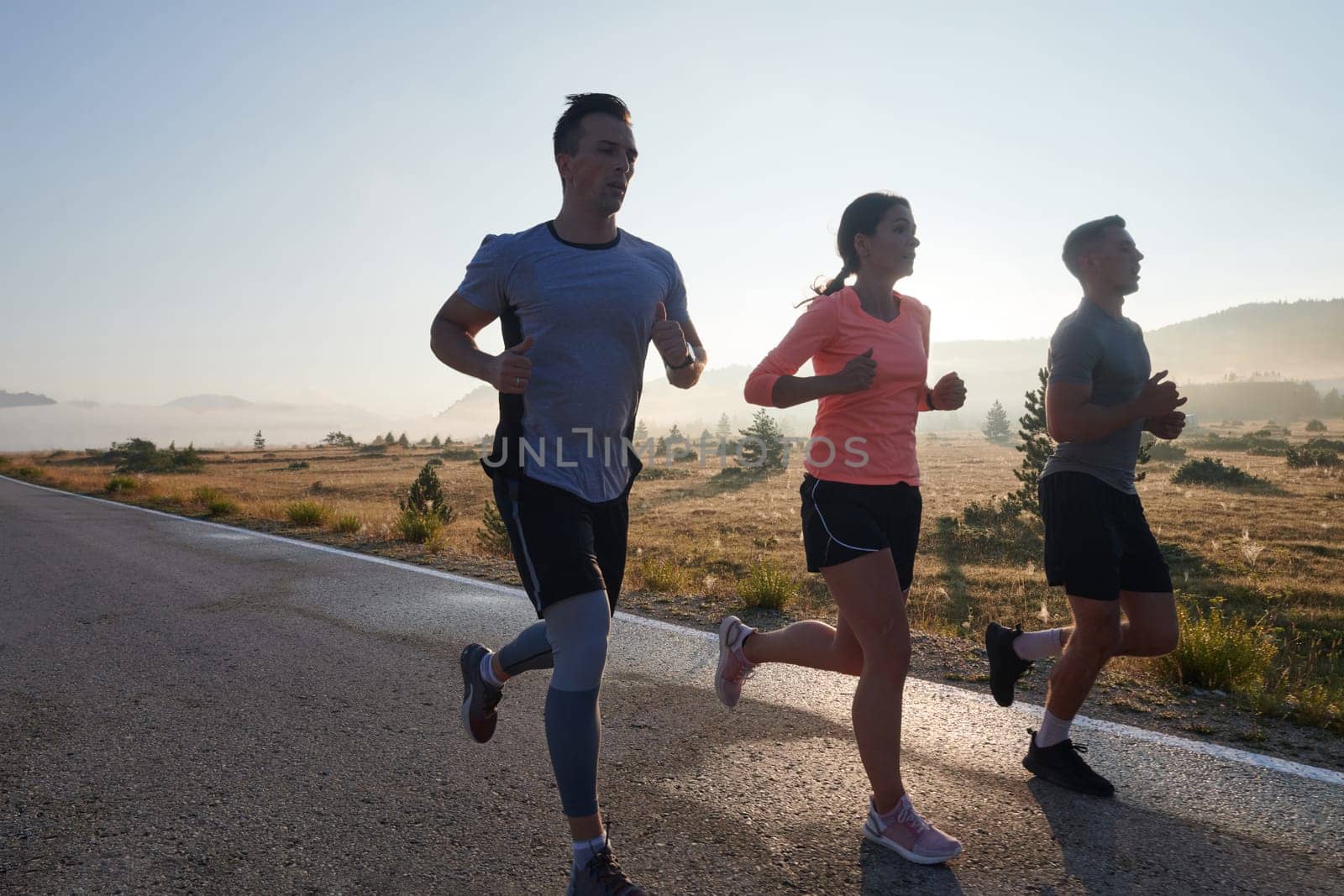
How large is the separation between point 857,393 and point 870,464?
25 cm

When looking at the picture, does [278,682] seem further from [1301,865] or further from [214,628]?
[1301,865]

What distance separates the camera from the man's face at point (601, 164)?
9.29ft

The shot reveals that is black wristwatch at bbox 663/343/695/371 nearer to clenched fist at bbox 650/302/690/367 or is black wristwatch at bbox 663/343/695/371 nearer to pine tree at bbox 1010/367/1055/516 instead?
clenched fist at bbox 650/302/690/367

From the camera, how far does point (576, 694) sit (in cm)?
256

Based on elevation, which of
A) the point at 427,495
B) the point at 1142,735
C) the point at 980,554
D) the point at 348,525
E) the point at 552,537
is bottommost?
the point at 980,554

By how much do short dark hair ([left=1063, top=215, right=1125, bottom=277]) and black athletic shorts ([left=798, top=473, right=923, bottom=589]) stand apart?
1.24m

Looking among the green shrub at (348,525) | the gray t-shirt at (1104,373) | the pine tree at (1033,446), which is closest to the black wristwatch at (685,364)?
the gray t-shirt at (1104,373)

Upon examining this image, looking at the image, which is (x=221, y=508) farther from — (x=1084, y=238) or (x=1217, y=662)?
(x=1084, y=238)

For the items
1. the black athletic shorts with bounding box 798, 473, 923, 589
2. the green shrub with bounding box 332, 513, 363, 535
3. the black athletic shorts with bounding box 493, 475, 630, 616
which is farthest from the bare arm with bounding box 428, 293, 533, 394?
the green shrub with bounding box 332, 513, 363, 535

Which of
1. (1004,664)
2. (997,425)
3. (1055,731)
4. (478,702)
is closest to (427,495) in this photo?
(478,702)

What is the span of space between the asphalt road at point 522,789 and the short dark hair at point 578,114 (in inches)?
89.2

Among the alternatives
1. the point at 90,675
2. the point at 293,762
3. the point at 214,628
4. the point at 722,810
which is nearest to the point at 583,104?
the point at 722,810

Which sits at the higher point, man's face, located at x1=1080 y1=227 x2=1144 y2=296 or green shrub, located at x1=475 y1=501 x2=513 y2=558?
man's face, located at x1=1080 y1=227 x2=1144 y2=296

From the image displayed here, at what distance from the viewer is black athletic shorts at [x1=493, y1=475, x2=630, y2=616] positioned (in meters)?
2.62
